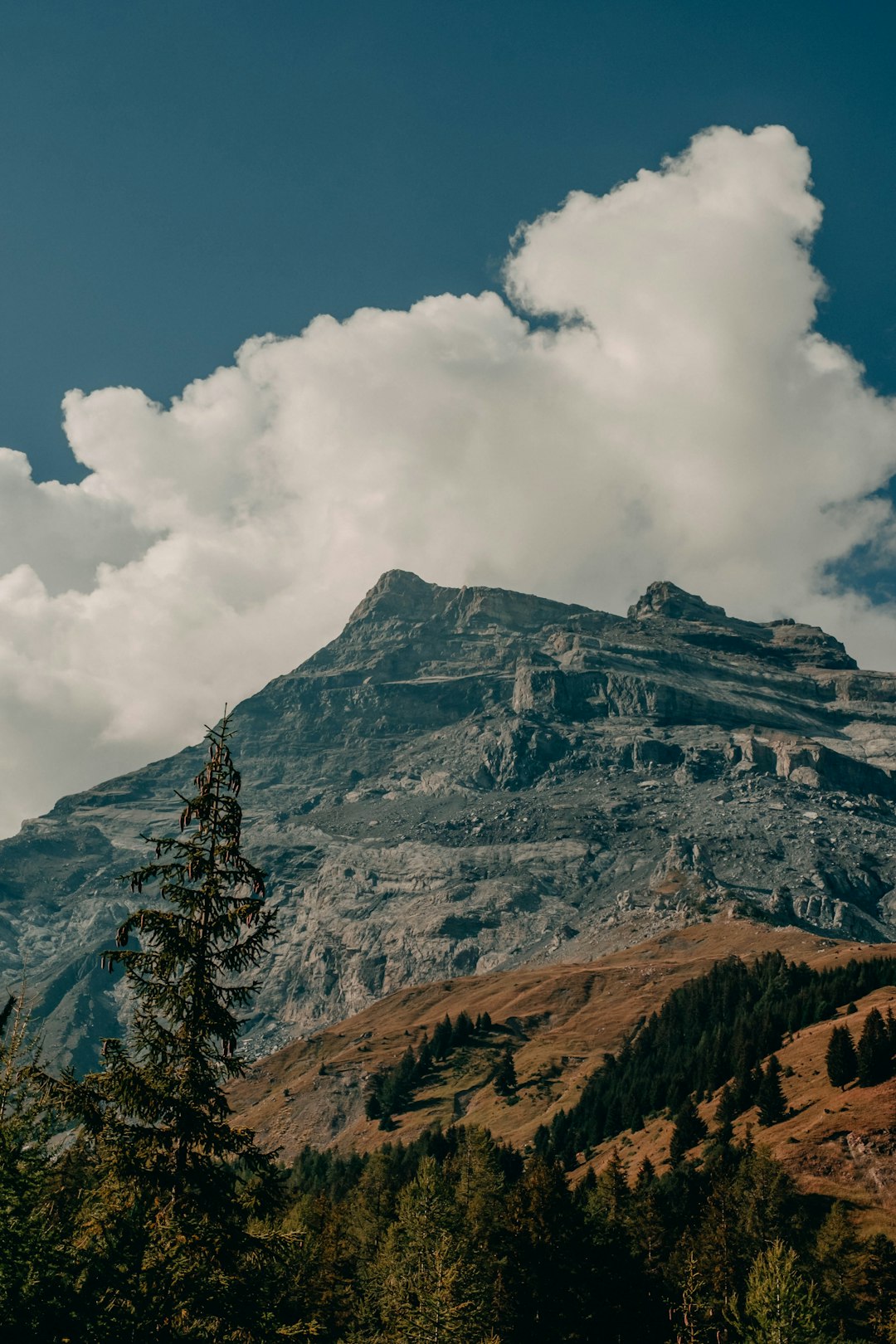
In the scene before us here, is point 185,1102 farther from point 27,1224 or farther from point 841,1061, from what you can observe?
point 841,1061

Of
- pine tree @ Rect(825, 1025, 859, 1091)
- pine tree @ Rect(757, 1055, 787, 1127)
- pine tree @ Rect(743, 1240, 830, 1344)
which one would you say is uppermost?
pine tree @ Rect(743, 1240, 830, 1344)

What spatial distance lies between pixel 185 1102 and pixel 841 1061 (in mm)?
113381

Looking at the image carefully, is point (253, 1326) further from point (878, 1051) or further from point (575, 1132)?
point (575, 1132)

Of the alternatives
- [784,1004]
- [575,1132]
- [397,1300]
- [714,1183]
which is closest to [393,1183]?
[714,1183]

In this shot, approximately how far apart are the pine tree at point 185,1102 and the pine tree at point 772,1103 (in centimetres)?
10972

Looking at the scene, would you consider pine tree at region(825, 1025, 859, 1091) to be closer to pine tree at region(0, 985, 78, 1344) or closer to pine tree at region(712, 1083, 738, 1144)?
pine tree at region(712, 1083, 738, 1144)

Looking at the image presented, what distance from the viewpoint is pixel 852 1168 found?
313 ft

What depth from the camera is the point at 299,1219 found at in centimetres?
7712

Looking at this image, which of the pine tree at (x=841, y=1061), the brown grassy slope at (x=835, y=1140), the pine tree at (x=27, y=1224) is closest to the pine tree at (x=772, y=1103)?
the brown grassy slope at (x=835, y=1140)

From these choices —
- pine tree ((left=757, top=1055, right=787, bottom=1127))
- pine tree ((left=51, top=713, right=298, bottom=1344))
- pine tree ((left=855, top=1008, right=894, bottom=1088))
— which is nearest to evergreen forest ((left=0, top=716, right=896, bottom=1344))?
Result: pine tree ((left=51, top=713, right=298, bottom=1344))

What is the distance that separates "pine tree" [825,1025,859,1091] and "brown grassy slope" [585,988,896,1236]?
4.75 ft

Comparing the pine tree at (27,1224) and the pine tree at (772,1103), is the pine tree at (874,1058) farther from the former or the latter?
the pine tree at (27,1224)

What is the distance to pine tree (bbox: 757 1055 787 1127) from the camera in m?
118

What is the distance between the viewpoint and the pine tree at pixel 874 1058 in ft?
361
